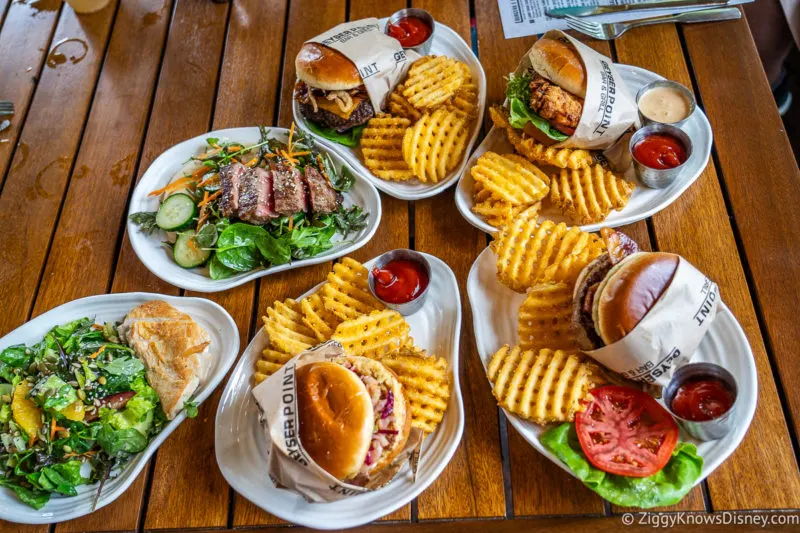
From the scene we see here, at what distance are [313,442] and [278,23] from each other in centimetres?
269

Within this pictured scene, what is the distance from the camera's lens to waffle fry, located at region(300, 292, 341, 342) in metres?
2.50

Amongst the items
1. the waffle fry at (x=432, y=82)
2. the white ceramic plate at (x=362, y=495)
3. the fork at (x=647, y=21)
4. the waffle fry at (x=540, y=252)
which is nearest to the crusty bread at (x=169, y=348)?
the white ceramic plate at (x=362, y=495)

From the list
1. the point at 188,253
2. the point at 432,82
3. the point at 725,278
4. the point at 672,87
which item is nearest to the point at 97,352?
the point at 188,253

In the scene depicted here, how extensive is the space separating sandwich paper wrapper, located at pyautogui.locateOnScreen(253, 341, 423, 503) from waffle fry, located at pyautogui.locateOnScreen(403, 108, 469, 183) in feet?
3.63

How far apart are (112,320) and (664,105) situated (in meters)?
2.67

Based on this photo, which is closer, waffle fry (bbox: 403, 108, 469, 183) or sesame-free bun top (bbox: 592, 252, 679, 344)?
sesame-free bun top (bbox: 592, 252, 679, 344)

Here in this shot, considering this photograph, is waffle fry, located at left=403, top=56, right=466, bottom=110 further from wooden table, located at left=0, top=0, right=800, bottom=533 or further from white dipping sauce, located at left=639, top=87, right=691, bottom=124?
white dipping sauce, located at left=639, top=87, right=691, bottom=124

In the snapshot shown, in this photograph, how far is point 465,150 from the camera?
2.99 m

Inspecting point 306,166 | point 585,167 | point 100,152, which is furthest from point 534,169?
point 100,152

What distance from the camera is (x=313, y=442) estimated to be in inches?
81.1

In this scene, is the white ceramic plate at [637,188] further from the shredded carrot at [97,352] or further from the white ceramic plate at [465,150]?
the shredded carrot at [97,352]

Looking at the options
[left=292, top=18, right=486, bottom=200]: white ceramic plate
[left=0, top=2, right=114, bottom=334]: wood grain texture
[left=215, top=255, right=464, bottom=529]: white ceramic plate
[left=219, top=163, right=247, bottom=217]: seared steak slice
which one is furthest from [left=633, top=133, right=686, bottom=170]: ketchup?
[left=0, top=2, right=114, bottom=334]: wood grain texture

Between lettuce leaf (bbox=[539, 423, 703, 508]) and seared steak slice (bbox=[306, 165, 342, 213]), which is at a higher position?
seared steak slice (bbox=[306, 165, 342, 213])

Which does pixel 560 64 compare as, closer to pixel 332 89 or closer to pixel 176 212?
pixel 332 89
